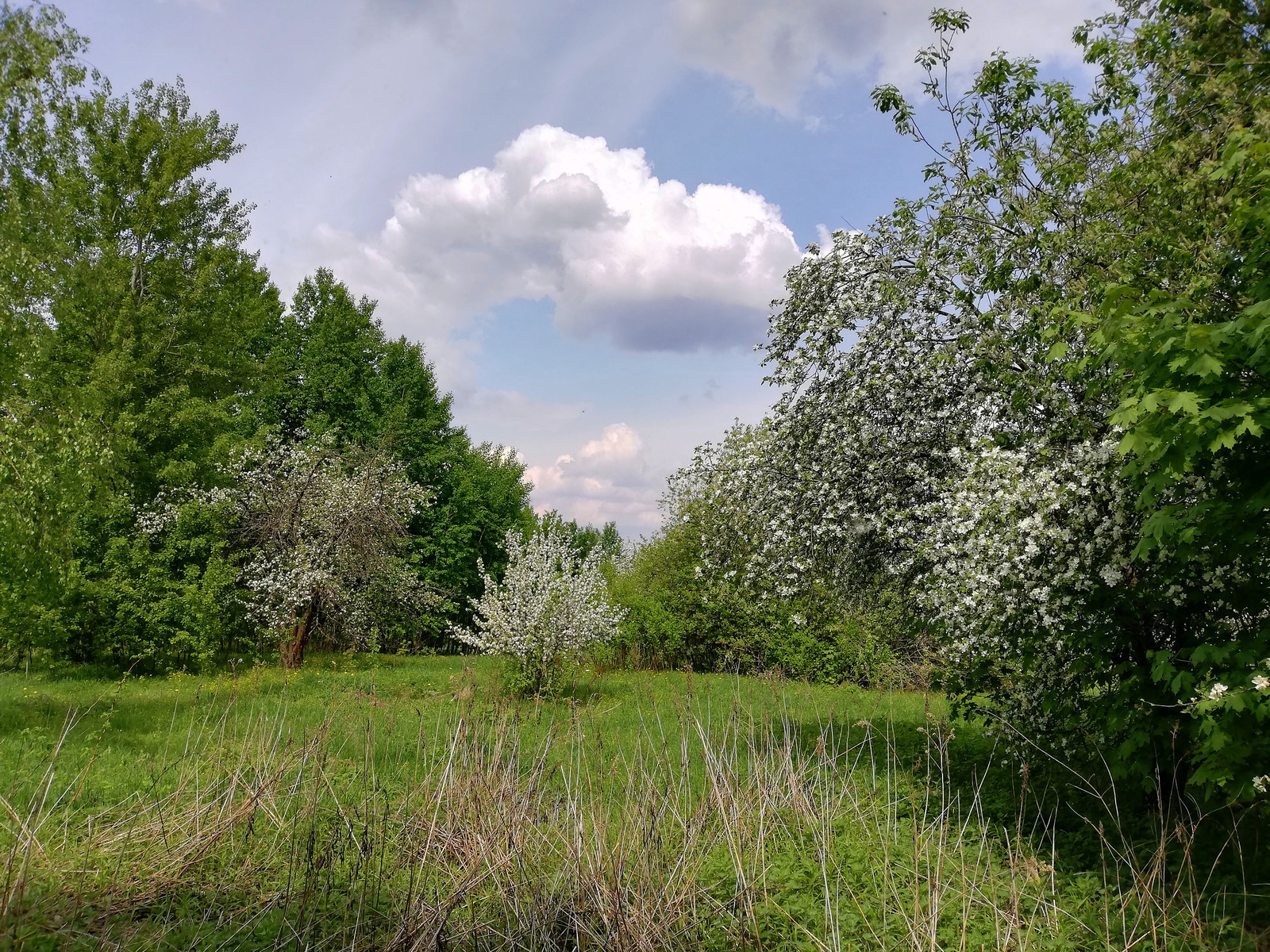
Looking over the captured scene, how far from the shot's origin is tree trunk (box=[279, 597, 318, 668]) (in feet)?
59.7

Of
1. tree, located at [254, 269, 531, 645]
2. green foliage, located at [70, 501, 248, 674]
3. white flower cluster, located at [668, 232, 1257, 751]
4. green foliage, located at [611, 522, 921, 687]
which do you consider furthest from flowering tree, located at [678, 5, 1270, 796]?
tree, located at [254, 269, 531, 645]

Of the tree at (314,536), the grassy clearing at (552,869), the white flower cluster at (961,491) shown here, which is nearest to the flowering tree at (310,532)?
the tree at (314,536)

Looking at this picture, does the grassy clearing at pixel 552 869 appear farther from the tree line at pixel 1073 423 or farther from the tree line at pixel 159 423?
the tree line at pixel 159 423

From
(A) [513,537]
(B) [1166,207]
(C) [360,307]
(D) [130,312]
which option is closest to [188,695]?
(A) [513,537]

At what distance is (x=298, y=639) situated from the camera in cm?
1908

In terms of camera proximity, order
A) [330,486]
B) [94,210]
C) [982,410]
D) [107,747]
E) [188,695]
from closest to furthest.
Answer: [982,410]
[107,747]
[188,695]
[94,210]
[330,486]

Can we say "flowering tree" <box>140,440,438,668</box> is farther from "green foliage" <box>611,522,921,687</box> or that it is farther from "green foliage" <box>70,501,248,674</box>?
"green foliage" <box>611,522,921,687</box>

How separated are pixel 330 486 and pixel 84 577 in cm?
538

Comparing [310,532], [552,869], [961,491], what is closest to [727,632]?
[310,532]

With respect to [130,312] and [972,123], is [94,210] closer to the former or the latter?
[130,312]

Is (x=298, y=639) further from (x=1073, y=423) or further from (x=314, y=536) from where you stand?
(x=1073, y=423)

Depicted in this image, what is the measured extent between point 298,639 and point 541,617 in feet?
26.6

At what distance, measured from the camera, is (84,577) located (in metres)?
16.4

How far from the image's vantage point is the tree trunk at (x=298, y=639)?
59.7 feet
